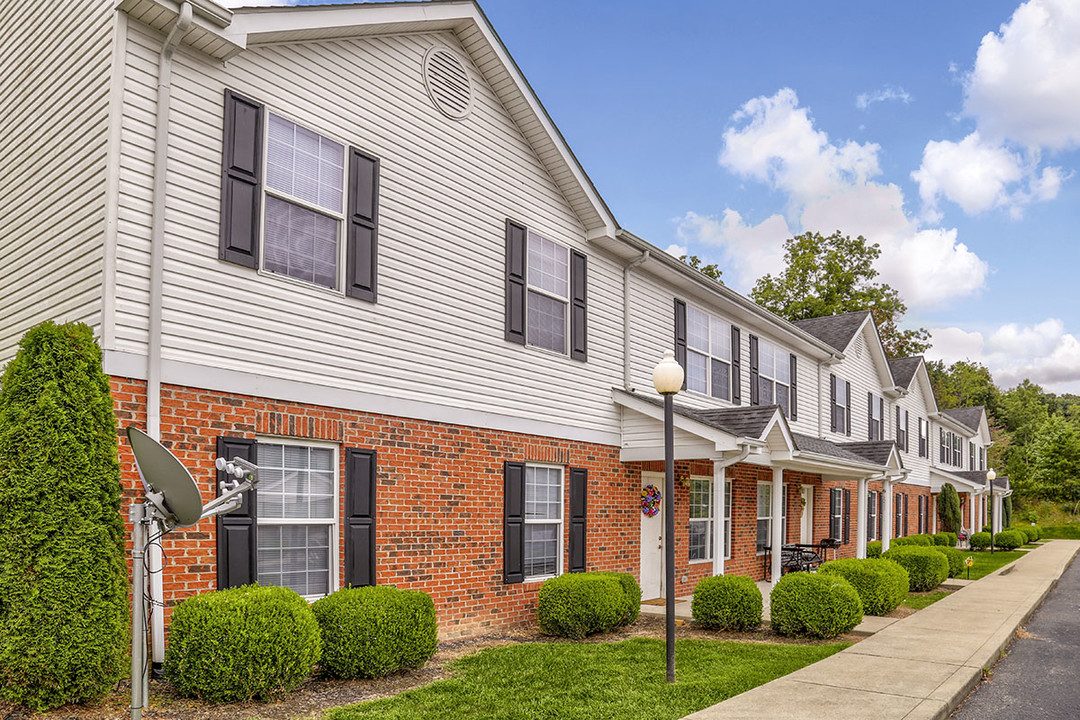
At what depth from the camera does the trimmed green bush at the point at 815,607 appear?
1148 cm

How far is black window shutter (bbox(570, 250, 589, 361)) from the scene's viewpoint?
13.1 metres

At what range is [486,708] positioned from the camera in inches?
290

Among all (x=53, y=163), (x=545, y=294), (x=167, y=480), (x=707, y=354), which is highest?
A: (x=53, y=163)

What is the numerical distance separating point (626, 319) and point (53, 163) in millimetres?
8723

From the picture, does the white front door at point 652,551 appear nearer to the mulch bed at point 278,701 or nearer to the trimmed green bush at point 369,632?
the mulch bed at point 278,701

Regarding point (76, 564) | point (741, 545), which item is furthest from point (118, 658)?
point (741, 545)

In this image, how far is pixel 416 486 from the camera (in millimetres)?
A: 10156

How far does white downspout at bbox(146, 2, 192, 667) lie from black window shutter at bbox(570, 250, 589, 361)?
665 centimetres

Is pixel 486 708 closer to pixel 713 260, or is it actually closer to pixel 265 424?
pixel 265 424

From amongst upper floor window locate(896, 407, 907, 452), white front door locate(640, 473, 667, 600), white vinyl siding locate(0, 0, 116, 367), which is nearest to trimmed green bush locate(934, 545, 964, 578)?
white front door locate(640, 473, 667, 600)

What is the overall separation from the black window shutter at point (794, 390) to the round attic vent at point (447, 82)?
12807 mm

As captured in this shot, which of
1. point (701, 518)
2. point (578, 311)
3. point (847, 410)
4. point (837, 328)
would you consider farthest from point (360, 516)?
point (837, 328)

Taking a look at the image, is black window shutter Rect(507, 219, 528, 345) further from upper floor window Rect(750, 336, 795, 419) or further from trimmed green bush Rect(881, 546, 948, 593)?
trimmed green bush Rect(881, 546, 948, 593)

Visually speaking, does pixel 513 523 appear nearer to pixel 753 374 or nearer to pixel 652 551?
pixel 652 551
